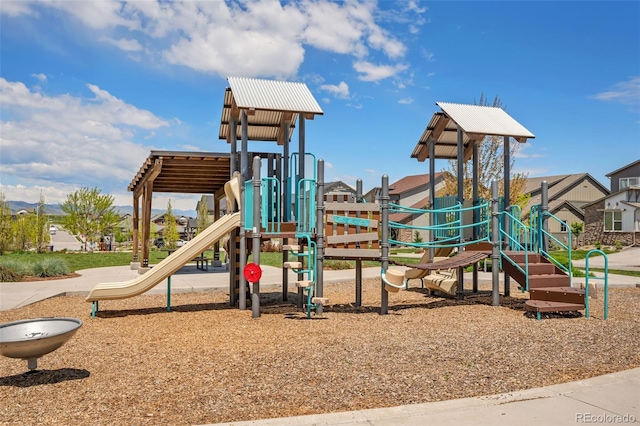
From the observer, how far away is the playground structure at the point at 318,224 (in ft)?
29.7

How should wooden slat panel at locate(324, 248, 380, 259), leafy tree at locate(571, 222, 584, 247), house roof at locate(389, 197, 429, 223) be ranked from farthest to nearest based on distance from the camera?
house roof at locate(389, 197, 429, 223) < leafy tree at locate(571, 222, 584, 247) < wooden slat panel at locate(324, 248, 380, 259)

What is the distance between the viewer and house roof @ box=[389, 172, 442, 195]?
5422cm

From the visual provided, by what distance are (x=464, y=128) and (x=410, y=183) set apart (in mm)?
45882

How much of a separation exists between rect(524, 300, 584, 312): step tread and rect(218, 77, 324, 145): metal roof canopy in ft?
16.7

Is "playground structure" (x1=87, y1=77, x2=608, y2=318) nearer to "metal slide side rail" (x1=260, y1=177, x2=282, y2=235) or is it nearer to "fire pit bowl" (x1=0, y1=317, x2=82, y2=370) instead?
"metal slide side rail" (x1=260, y1=177, x2=282, y2=235)

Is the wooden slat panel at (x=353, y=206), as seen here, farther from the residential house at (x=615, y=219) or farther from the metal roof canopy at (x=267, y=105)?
the residential house at (x=615, y=219)

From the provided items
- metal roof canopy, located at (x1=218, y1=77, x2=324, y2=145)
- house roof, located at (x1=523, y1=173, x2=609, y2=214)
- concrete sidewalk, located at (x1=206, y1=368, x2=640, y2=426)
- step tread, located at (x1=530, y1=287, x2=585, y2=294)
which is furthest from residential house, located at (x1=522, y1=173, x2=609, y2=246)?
concrete sidewalk, located at (x1=206, y1=368, x2=640, y2=426)

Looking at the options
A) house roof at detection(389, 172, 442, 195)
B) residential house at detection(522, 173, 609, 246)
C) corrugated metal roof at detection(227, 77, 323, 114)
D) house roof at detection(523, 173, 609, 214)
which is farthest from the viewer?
house roof at detection(389, 172, 442, 195)

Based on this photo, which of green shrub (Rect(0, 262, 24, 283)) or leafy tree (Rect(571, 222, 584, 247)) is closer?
green shrub (Rect(0, 262, 24, 283))

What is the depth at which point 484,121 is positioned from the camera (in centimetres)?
1139

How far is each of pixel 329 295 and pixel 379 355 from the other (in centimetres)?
651

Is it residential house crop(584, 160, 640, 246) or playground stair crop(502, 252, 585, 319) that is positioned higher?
residential house crop(584, 160, 640, 246)

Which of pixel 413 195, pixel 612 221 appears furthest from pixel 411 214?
pixel 612 221

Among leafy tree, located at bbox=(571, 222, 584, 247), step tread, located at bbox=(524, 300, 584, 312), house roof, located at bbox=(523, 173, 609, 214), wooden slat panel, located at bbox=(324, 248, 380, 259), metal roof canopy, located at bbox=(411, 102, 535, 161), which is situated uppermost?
house roof, located at bbox=(523, 173, 609, 214)
